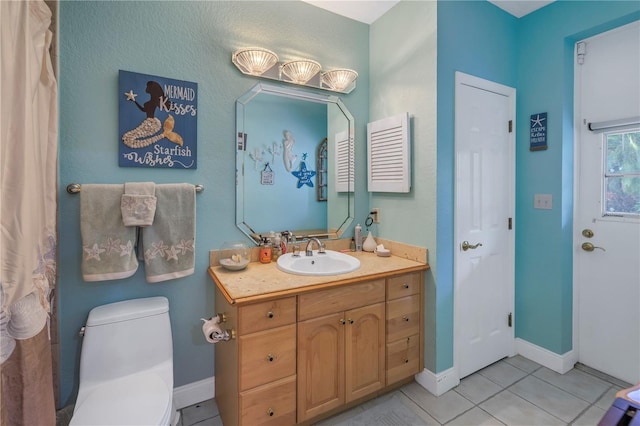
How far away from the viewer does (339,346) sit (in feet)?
5.50

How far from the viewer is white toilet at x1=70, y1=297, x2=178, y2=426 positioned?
4.10 ft

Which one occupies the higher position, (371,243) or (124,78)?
(124,78)

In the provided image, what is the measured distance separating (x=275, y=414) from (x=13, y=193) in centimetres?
140

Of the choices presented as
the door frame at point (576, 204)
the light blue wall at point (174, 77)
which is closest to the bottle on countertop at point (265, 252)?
the light blue wall at point (174, 77)

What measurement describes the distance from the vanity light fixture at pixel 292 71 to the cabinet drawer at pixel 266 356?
→ 158 cm

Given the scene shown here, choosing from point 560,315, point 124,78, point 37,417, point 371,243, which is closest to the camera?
point 37,417

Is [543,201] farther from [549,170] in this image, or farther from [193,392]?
[193,392]

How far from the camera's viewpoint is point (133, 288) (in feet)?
5.63

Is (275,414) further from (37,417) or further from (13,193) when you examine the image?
(13,193)

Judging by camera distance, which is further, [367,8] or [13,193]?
[367,8]

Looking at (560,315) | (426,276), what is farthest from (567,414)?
(426,276)

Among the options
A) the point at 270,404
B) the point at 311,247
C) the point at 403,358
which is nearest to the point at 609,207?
the point at 403,358

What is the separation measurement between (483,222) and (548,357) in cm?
110

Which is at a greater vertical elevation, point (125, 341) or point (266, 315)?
point (266, 315)
